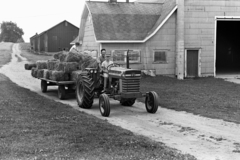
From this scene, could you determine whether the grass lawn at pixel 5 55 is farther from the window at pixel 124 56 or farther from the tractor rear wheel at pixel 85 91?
the tractor rear wheel at pixel 85 91

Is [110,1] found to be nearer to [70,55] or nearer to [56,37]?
[70,55]

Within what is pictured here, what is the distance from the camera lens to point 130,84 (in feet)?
37.5

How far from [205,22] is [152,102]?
1438 cm

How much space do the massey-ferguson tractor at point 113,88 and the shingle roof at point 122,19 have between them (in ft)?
33.2

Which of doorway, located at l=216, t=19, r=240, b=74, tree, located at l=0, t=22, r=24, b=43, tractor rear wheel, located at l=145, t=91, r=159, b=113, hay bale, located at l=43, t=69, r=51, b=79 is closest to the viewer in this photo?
tractor rear wheel, located at l=145, t=91, r=159, b=113

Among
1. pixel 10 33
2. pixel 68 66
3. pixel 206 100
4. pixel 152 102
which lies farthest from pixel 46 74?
pixel 10 33

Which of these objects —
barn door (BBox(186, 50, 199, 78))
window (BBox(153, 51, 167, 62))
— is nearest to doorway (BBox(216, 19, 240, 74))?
barn door (BBox(186, 50, 199, 78))

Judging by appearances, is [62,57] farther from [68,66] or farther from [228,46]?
[228,46]

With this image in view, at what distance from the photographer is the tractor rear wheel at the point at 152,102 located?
1153cm

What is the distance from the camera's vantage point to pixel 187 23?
24.0 metres

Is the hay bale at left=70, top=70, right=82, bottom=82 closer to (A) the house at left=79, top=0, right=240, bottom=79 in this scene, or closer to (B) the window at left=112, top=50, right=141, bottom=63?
(A) the house at left=79, top=0, right=240, bottom=79

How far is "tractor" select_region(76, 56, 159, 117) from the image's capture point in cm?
1133

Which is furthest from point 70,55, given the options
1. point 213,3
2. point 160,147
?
point 213,3

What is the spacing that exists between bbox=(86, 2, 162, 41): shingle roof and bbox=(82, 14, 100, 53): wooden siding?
0.91 m
